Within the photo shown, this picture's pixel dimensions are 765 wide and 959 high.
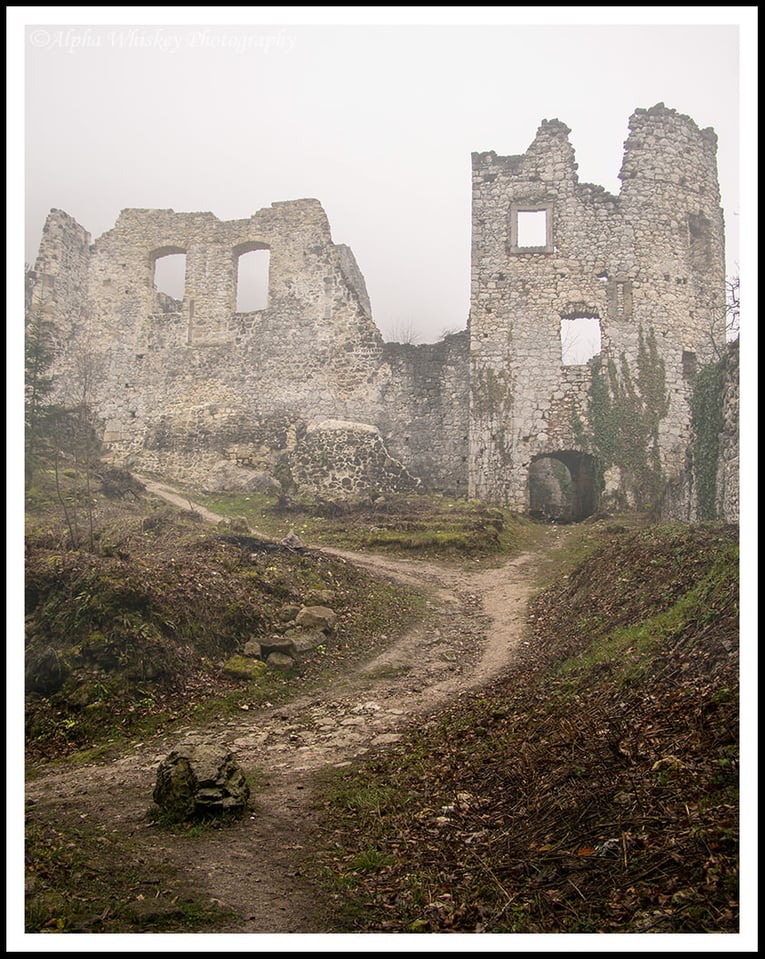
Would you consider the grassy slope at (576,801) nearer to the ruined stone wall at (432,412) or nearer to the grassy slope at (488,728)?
the grassy slope at (488,728)

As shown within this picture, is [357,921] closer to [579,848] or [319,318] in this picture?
[579,848]

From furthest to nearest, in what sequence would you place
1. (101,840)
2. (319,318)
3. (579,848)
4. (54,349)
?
(54,349) < (319,318) < (101,840) < (579,848)

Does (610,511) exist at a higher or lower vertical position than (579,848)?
higher

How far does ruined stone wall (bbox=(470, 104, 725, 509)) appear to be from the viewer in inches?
A: 824

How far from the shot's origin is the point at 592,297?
21.5 metres

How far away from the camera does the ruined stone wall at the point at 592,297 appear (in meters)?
20.9

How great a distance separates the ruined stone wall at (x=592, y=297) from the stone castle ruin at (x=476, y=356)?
46 millimetres

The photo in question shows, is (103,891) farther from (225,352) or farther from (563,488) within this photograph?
(563,488)

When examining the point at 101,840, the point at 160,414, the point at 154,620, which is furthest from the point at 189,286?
the point at 101,840

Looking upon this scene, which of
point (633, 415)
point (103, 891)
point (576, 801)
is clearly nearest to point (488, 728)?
point (576, 801)

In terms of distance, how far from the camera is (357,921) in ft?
14.0

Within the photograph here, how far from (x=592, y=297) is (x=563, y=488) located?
7783mm
